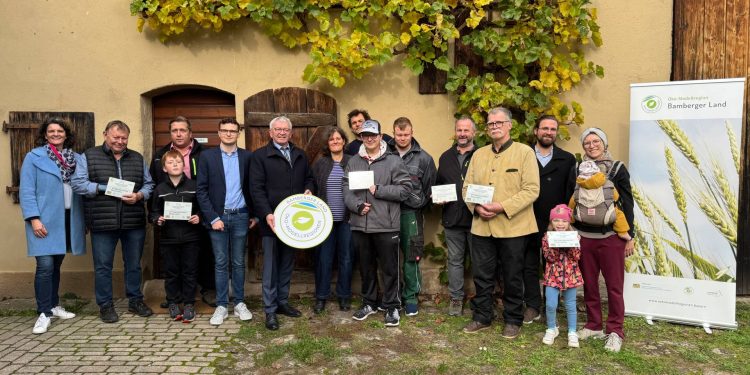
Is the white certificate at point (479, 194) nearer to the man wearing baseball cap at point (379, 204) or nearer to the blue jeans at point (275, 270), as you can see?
the man wearing baseball cap at point (379, 204)

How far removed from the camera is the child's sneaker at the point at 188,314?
462cm

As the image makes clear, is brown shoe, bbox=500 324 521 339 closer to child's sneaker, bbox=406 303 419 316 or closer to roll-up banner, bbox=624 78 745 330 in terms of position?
child's sneaker, bbox=406 303 419 316

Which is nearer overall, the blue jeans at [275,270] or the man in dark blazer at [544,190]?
the man in dark blazer at [544,190]

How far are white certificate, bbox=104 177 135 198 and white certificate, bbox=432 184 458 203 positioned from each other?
2.75 meters

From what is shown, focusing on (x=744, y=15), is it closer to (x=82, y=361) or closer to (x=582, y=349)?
(x=582, y=349)

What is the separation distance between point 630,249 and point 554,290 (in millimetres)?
704

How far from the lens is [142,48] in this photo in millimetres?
5348

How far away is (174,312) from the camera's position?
4688 millimetres

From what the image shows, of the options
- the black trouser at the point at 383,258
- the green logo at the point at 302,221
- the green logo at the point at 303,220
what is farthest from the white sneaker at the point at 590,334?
the green logo at the point at 303,220

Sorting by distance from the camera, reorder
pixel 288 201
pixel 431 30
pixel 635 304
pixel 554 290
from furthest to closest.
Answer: pixel 431 30 → pixel 635 304 → pixel 288 201 → pixel 554 290

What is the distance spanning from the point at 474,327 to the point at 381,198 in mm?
1376

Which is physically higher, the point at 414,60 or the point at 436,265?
the point at 414,60

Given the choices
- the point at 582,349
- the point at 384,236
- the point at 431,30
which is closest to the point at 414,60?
the point at 431,30

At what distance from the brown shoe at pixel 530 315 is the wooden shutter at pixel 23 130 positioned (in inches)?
190
